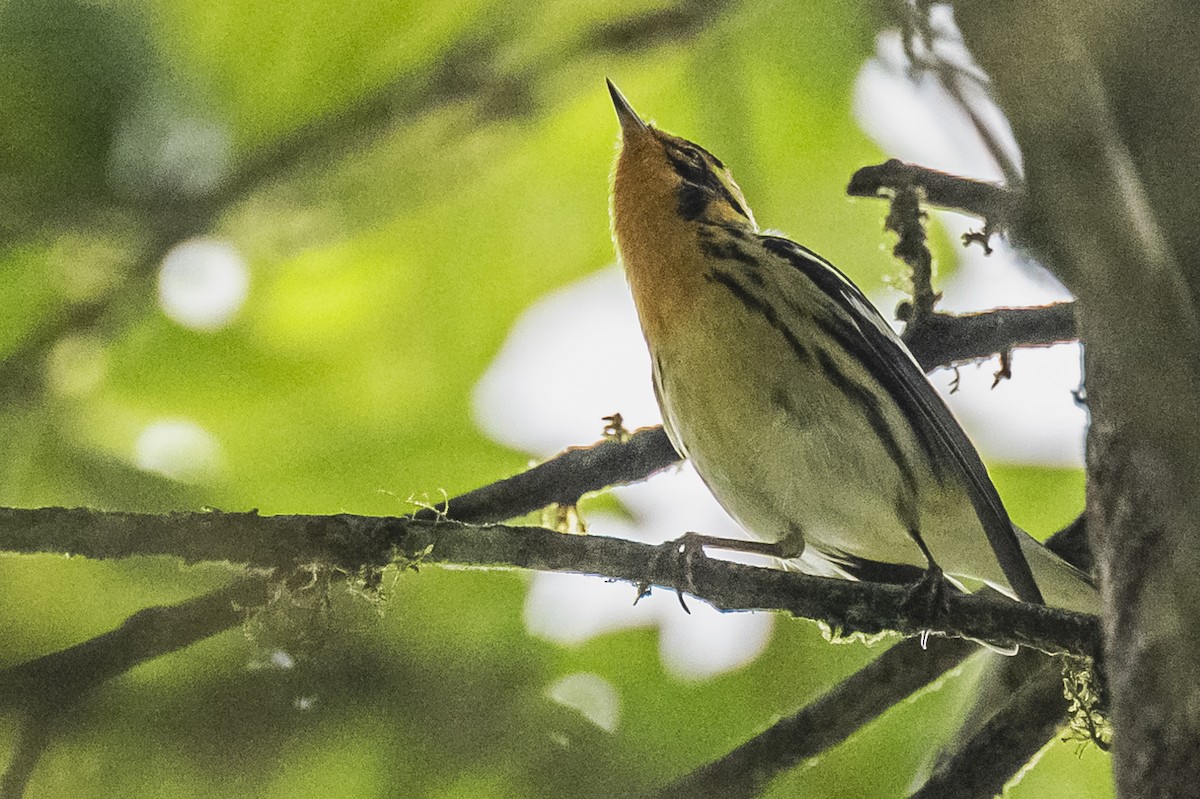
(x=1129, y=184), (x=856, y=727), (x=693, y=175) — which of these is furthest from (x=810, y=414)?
(x=1129, y=184)

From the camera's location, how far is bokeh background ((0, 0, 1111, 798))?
332 cm

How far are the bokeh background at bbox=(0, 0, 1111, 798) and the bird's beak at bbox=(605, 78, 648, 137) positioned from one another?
0.11m

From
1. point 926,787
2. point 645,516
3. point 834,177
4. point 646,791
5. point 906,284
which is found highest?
point 834,177

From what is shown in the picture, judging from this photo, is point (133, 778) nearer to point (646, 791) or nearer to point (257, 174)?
point (646, 791)

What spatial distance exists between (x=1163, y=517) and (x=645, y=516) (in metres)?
3.37

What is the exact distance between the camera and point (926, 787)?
3127 millimetres

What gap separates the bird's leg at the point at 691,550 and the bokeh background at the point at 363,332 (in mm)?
241

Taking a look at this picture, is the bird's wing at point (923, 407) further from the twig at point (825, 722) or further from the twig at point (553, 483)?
the twig at point (553, 483)

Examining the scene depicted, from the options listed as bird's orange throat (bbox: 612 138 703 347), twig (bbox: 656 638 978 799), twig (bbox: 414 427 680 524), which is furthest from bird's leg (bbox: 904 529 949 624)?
bird's orange throat (bbox: 612 138 703 347)

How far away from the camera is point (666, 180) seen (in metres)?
4.47

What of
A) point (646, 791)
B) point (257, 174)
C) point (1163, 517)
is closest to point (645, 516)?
point (646, 791)

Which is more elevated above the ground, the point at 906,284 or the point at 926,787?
the point at 906,284

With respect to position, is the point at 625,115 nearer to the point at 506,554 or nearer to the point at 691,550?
the point at 691,550

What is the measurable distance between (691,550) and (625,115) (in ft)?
4.78
